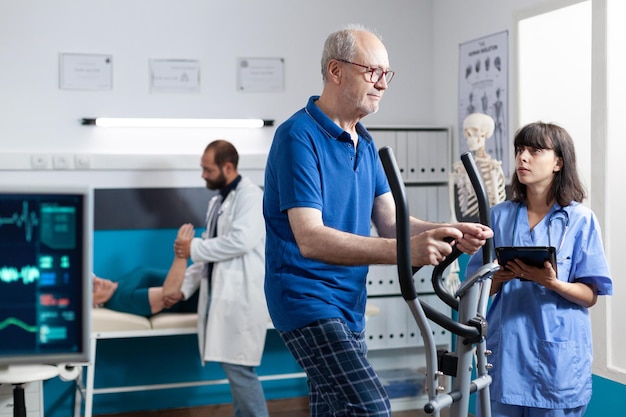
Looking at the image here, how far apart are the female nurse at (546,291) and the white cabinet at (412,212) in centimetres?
203

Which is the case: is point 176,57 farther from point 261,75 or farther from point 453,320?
point 453,320

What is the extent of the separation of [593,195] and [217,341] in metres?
1.84

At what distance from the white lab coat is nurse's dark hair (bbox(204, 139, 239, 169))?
136mm

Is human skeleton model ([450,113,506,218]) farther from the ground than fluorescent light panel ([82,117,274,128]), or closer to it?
closer to it

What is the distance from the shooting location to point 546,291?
264 cm

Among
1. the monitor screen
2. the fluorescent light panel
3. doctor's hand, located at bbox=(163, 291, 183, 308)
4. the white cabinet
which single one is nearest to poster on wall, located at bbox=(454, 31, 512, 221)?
the white cabinet

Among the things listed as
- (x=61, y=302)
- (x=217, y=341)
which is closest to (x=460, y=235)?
(x=61, y=302)

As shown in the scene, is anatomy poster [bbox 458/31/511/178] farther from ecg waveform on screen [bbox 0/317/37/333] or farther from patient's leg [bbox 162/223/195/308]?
ecg waveform on screen [bbox 0/317/37/333]

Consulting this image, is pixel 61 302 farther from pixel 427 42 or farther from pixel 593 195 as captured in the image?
pixel 427 42

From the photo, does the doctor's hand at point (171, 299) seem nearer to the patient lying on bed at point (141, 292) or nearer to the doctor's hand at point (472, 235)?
the patient lying on bed at point (141, 292)

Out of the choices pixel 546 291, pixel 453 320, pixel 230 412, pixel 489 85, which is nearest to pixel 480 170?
Result: pixel 489 85

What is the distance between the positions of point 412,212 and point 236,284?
1.23 metres

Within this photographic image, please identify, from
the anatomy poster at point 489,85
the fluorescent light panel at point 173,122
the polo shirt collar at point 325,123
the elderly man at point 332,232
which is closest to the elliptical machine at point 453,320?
the elderly man at point 332,232

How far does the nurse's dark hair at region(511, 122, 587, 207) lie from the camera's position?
106 inches
